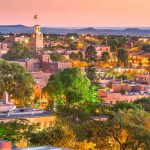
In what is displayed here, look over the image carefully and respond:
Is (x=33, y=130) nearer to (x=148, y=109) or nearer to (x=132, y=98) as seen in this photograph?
(x=148, y=109)

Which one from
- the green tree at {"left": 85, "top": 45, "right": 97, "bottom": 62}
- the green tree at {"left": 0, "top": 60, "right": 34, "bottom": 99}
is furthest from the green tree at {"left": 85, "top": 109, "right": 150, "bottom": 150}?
the green tree at {"left": 85, "top": 45, "right": 97, "bottom": 62}

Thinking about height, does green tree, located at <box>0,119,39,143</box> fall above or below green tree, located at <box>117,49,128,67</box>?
above

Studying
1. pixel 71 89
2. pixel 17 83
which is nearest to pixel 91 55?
pixel 17 83

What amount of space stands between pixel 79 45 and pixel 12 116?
106m

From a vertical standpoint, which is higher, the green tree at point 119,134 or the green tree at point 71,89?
the green tree at point 119,134

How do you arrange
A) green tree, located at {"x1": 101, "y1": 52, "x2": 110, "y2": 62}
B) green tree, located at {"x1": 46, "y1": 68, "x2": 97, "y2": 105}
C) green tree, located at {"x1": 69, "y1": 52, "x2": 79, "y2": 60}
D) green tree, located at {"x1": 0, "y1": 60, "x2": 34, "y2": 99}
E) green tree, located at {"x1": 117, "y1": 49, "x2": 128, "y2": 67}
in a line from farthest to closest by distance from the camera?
green tree, located at {"x1": 101, "y1": 52, "x2": 110, "y2": 62} → green tree, located at {"x1": 117, "y1": 49, "x2": 128, "y2": 67} → green tree, located at {"x1": 69, "y1": 52, "x2": 79, "y2": 60} → green tree, located at {"x1": 0, "y1": 60, "x2": 34, "y2": 99} → green tree, located at {"x1": 46, "y1": 68, "x2": 97, "y2": 105}

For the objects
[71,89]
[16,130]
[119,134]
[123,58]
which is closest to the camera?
[119,134]

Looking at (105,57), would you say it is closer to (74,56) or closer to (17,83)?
(74,56)

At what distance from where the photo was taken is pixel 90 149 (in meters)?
24.4

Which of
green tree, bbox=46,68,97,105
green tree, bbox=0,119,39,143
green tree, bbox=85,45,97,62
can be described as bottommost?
green tree, bbox=85,45,97,62

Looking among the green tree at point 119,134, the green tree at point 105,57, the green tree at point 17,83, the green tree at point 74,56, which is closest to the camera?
the green tree at point 119,134

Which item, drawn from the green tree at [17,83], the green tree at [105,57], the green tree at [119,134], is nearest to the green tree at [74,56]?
the green tree at [105,57]

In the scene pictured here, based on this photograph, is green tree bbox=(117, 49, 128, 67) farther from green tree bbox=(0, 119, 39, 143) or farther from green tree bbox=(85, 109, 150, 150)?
green tree bbox=(85, 109, 150, 150)

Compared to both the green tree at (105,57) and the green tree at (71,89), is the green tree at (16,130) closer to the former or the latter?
the green tree at (71,89)
